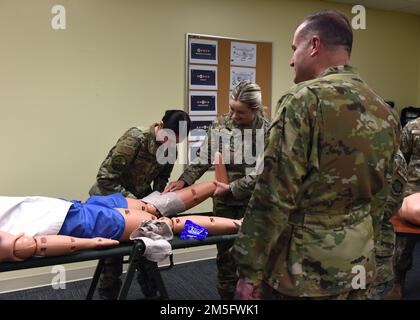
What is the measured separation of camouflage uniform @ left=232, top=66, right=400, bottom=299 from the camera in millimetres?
1108

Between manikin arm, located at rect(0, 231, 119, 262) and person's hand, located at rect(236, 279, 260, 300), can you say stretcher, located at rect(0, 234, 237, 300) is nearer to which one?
manikin arm, located at rect(0, 231, 119, 262)

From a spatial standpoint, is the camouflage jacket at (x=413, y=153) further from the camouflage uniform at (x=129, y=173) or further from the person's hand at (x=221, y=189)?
the camouflage uniform at (x=129, y=173)

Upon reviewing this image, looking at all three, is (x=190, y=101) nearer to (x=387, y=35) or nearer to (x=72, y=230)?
(x=72, y=230)

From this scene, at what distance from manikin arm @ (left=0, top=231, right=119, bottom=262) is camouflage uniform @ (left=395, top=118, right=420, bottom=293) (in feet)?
6.90

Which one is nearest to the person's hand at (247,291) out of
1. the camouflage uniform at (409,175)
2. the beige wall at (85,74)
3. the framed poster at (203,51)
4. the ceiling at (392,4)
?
the camouflage uniform at (409,175)

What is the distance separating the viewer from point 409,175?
265 centimetres

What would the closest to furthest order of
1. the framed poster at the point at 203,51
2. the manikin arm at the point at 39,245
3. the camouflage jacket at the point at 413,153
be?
the manikin arm at the point at 39,245 → the camouflage jacket at the point at 413,153 → the framed poster at the point at 203,51

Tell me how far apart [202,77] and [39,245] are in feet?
6.98

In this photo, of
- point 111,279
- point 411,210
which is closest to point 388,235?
point 411,210

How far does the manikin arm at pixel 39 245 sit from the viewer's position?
1521mm

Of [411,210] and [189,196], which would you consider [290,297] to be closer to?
[189,196]

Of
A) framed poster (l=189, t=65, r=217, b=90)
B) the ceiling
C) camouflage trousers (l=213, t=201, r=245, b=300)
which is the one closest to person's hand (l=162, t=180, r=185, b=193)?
camouflage trousers (l=213, t=201, r=245, b=300)
